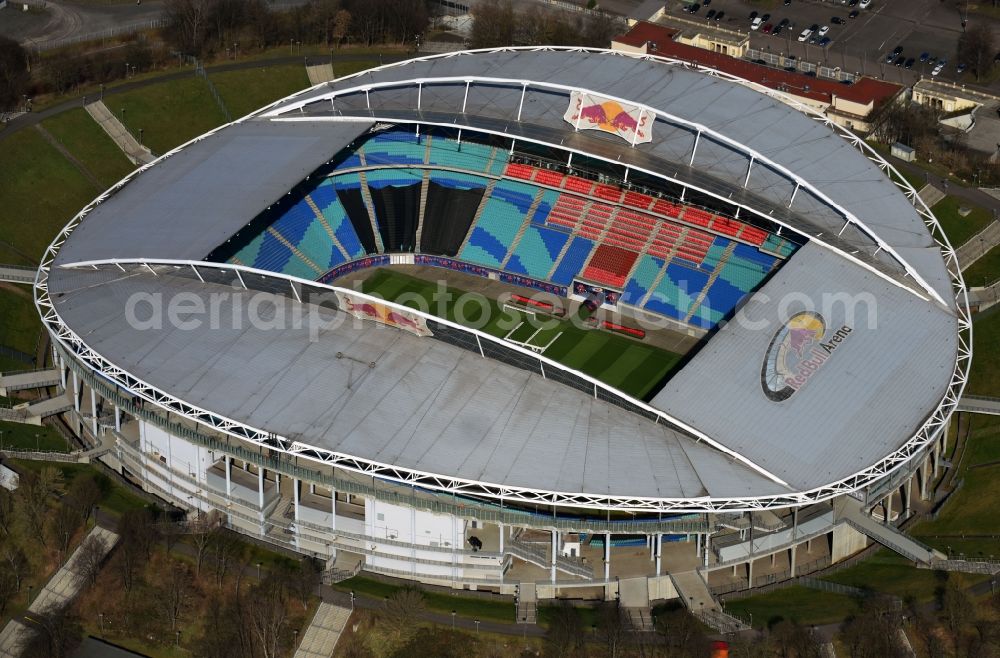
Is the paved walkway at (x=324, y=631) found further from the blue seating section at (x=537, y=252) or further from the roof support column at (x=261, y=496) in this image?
the blue seating section at (x=537, y=252)

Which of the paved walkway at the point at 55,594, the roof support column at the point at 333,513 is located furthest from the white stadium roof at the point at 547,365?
the paved walkway at the point at 55,594

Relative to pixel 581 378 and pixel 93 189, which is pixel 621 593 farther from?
pixel 93 189

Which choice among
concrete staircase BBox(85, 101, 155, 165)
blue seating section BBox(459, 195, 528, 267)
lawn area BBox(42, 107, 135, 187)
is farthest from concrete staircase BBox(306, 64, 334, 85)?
blue seating section BBox(459, 195, 528, 267)

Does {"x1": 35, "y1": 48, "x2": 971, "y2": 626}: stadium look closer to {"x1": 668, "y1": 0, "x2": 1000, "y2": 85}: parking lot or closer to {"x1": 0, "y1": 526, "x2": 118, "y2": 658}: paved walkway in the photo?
{"x1": 0, "y1": 526, "x2": 118, "y2": 658}: paved walkway

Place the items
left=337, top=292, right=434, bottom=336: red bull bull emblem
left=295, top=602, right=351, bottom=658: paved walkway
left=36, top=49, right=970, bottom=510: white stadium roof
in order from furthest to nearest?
1. left=337, top=292, right=434, bottom=336: red bull bull emblem
2. left=36, top=49, right=970, bottom=510: white stadium roof
3. left=295, top=602, right=351, bottom=658: paved walkway

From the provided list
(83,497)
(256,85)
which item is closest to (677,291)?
(83,497)

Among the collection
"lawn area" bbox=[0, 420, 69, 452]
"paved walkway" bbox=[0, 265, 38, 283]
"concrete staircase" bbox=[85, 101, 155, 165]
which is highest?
"concrete staircase" bbox=[85, 101, 155, 165]
